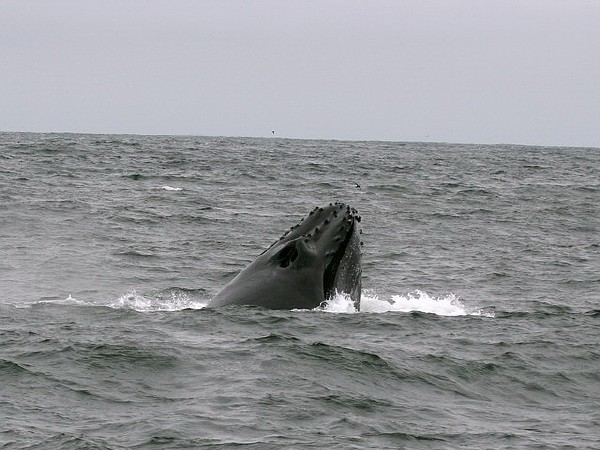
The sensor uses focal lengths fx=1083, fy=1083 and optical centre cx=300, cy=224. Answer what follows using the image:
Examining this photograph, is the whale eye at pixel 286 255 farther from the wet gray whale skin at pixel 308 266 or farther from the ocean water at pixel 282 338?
the ocean water at pixel 282 338

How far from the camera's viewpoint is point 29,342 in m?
12.9

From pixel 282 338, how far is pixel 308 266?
924 mm

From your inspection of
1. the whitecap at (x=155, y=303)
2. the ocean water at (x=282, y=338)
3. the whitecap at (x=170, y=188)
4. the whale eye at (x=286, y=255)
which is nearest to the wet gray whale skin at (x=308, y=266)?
the whale eye at (x=286, y=255)

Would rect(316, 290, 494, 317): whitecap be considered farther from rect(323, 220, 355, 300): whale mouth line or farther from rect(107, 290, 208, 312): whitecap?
rect(323, 220, 355, 300): whale mouth line

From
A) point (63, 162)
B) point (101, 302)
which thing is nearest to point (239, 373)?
point (101, 302)

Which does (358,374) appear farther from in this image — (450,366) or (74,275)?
(74,275)

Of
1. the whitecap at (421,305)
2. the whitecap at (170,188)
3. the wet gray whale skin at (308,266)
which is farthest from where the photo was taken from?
the whitecap at (170,188)

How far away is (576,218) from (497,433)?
26.0 m

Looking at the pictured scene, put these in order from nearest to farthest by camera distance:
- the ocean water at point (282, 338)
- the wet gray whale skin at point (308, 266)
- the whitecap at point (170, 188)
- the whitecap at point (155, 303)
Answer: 1. the ocean water at point (282, 338)
2. the wet gray whale skin at point (308, 266)
3. the whitecap at point (155, 303)
4. the whitecap at point (170, 188)

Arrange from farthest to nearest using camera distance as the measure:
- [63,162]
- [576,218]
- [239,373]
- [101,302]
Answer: [63,162], [576,218], [101,302], [239,373]

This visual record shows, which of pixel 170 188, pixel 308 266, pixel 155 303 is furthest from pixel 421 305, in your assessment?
pixel 170 188

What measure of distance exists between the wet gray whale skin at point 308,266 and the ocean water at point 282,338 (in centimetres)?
22

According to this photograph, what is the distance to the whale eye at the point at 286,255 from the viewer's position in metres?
13.1

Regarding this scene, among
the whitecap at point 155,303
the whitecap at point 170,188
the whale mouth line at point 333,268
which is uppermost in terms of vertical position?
the whale mouth line at point 333,268
